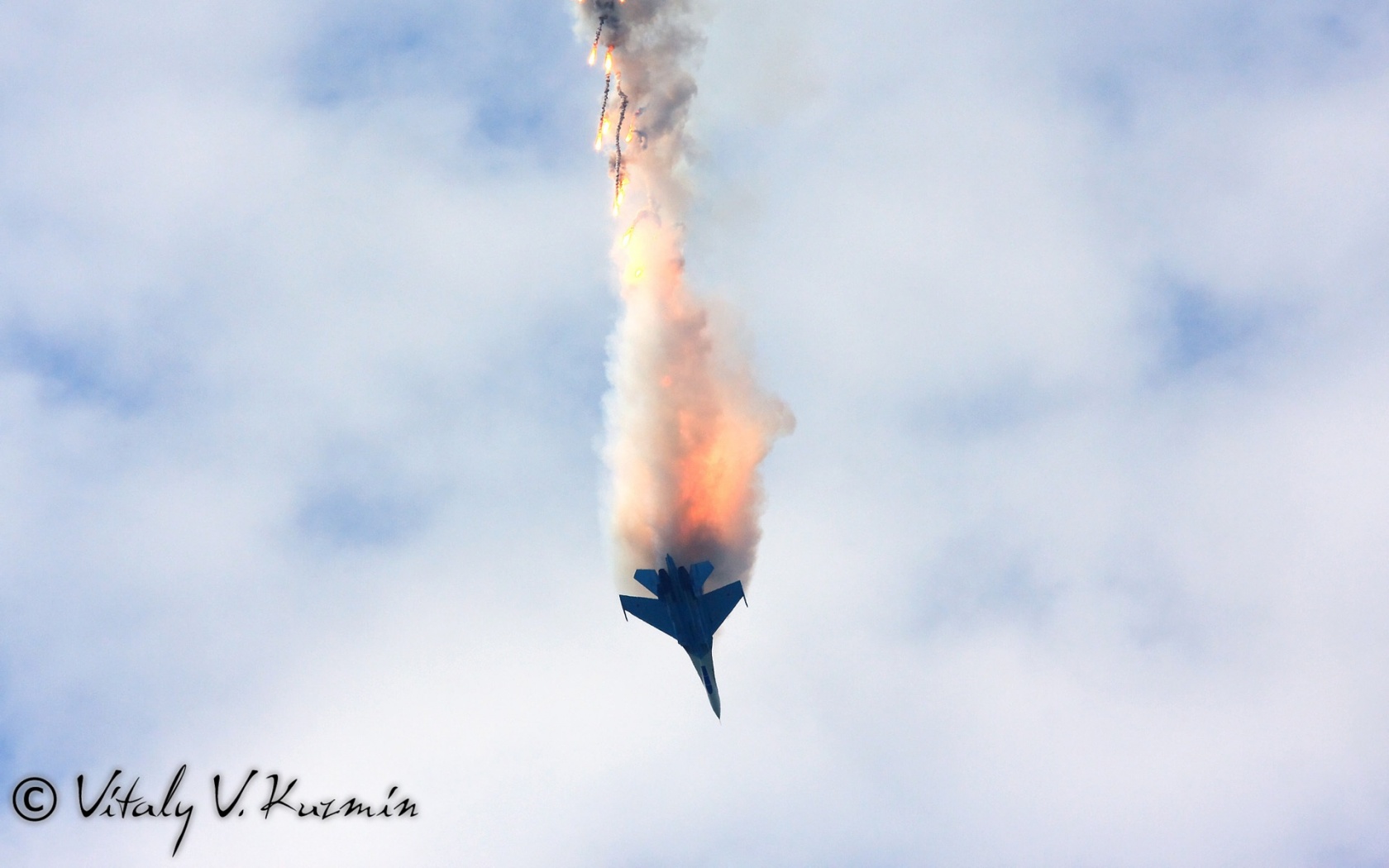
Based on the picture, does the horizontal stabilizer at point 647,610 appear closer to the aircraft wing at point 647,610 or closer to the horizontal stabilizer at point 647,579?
the aircraft wing at point 647,610

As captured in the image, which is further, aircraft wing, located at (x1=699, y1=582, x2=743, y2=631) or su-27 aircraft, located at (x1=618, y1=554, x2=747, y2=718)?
aircraft wing, located at (x1=699, y1=582, x2=743, y2=631)

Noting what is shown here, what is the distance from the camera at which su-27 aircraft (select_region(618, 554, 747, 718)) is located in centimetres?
7050

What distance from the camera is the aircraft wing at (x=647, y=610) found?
72.5m

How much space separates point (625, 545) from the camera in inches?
2830

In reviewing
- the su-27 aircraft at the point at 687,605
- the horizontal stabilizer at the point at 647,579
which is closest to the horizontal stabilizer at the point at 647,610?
the su-27 aircraft at the point at 687,605

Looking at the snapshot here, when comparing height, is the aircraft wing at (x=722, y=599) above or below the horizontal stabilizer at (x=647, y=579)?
below

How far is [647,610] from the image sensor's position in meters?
72.8

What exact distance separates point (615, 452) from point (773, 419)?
9964mm

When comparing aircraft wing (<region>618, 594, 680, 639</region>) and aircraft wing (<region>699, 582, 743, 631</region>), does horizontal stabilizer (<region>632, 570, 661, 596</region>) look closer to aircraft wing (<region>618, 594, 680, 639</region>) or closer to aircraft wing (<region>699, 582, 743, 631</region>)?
aircraft wing (<region>618, 594, 680, 639</region>)

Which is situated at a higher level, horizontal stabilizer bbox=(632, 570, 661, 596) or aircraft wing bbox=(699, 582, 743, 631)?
horizontal stabilizer bbox=(632, 570, 661, 596)

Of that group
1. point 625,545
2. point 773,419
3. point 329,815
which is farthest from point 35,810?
point 773,419

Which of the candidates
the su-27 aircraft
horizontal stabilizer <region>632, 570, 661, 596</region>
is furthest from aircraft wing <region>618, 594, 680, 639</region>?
horizontal stabilizer <region>632, 570, 661, 596</region>

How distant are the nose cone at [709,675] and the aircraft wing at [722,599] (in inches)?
130

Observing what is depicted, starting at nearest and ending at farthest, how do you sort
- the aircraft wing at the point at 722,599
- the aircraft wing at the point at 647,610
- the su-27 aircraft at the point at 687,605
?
1. the su-27 aircraft at the point at 687,605
2. the aircraft wing at the point at 722,599
3. the aircraft wing at the point at 647,610
